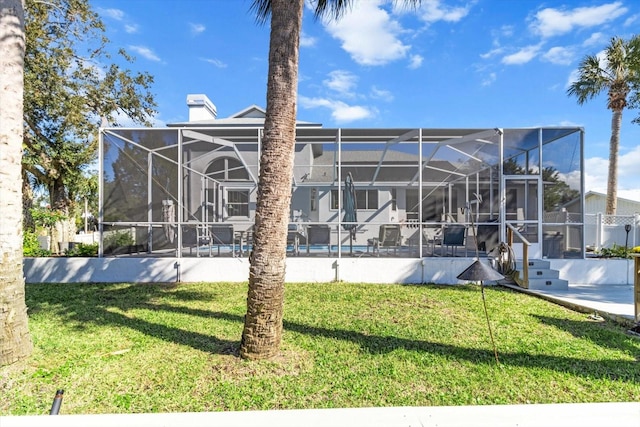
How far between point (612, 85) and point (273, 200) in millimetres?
20747

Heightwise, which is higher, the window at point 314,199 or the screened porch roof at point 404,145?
the screened porch roof at point 404,145

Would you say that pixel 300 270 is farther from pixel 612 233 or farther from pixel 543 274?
pixel 612 233

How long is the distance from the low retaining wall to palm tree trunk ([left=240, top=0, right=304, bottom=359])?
15.5 ft

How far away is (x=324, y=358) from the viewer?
156 inches

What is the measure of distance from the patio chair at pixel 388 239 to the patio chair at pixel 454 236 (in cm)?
120

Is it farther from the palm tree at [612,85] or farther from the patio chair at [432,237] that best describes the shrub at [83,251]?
the palm tree at [612,85]

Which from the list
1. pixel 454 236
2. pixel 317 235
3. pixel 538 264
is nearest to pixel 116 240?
pixel 317 235

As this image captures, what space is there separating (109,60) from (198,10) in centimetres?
557

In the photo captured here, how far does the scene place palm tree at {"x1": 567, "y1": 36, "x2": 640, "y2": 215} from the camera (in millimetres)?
15852

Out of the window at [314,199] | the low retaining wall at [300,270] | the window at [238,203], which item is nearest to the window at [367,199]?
the window at [314,199]

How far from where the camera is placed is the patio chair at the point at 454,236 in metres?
8.75

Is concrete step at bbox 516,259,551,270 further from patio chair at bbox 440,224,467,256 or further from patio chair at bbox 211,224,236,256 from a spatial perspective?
patio chair at bbox 211,224,236,256

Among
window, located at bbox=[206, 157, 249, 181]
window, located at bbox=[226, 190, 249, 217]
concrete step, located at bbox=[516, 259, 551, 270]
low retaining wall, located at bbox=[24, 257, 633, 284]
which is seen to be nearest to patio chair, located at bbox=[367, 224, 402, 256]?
low retaining wall, located at bbox=[24, 257, 633, 284]

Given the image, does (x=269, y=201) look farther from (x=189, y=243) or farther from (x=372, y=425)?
(x=189, y=243)
